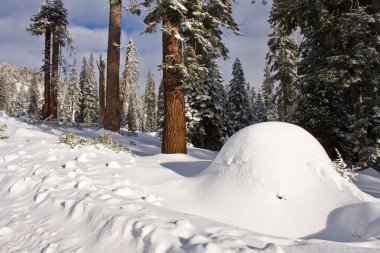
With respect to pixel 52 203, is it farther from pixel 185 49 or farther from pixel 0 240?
pixel 185 49

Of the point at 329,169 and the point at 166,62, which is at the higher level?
the point at 166,62

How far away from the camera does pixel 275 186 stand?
15.1ft

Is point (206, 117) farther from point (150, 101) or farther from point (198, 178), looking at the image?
point (150, 101)

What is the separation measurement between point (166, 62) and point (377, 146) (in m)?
6.41

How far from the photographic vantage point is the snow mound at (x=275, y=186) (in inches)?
170

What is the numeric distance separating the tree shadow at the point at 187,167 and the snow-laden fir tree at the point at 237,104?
23.8 metres

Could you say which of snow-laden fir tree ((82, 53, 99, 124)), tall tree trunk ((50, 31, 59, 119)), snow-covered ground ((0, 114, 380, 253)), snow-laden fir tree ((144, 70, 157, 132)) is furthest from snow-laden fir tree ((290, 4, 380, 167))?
snow-laden fir tree ((144, 70, 157, 132))

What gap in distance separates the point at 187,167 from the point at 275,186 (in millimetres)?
2689

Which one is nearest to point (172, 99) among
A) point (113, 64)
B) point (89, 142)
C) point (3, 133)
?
point (89, 142)

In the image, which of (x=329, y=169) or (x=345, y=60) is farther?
(x=345, y=60)

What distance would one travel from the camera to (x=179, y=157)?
8016mm

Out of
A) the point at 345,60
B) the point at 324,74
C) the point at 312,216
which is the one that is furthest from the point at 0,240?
the point at 345,60

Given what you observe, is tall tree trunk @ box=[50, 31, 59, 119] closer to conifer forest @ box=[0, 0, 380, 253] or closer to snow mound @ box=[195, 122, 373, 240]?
conifer forest @ box=[0, 0, 380, 253]

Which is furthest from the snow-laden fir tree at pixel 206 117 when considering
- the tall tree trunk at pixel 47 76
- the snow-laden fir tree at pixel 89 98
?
the snow-laden fir tree at pixel 89 98
